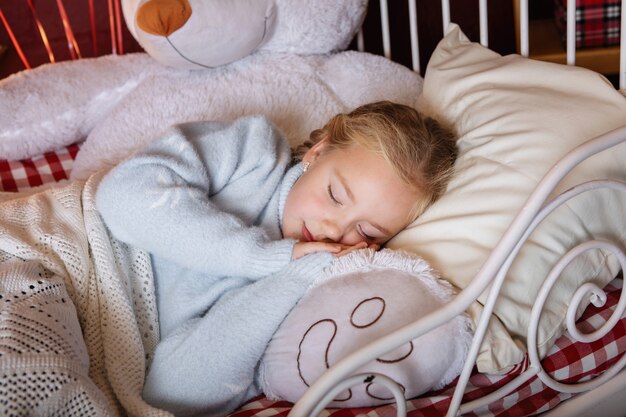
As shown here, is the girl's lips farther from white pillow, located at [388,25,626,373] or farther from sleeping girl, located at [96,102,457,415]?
white pillow, located at [388,25,626,373]

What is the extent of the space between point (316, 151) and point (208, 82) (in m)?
0.38

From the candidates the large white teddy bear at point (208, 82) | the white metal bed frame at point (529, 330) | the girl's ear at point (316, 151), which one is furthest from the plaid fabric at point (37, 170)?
the white metal bed frame at point (529, 330)

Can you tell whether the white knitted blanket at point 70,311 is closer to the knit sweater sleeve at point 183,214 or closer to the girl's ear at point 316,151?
the knit sweater sleeve at point 183,214

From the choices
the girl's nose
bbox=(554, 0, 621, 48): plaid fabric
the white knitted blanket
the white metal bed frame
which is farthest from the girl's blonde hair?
bbox=(554, 0, 621, 48): plaid fabric

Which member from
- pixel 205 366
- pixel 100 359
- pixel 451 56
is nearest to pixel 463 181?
pixel 451 56

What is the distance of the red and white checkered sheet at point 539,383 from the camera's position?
3.44ft

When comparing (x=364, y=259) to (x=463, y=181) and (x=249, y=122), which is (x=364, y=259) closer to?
(x=463, y=181)

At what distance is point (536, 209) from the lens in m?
0.91

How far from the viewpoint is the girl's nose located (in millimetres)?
1164

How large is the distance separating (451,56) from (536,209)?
2.00 ft

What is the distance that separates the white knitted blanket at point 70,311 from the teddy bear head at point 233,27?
32cm

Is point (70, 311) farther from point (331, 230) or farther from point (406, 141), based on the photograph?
point (406, 141)

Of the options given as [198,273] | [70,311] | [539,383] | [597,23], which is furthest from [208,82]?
[597,23]

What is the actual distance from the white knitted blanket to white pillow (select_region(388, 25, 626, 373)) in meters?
0.42
